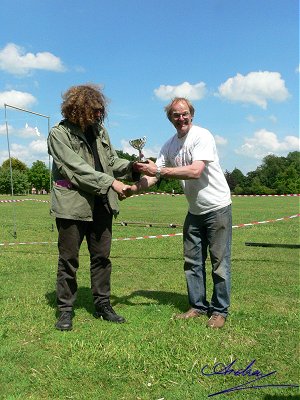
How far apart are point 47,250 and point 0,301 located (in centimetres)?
452

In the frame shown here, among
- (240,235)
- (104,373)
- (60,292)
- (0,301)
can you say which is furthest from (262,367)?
(240,235)

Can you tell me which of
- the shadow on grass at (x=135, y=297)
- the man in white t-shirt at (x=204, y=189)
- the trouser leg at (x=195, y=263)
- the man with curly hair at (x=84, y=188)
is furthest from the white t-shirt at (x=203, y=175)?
the shadow on grass at (x=135, y=297)

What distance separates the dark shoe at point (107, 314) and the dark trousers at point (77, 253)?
6cm

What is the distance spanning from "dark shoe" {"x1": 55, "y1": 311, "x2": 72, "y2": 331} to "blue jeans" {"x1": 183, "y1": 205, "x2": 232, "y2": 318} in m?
1.32

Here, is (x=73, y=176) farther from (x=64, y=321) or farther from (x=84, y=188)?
(x=64, y=321)

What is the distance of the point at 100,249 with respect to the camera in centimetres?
472

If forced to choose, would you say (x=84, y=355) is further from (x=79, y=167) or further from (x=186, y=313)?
(x=79, y=167)

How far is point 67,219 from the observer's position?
4422mm

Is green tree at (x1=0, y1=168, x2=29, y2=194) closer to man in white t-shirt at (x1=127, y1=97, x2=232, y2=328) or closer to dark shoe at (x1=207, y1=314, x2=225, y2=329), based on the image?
man in white t-shirt at (x1=127, y1=97, x2=232, y2=328)

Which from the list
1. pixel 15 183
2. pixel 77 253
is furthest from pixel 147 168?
pixel 15 183

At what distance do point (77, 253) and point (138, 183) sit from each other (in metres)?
0.96

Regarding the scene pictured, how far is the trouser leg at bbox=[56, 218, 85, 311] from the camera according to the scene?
4488mm

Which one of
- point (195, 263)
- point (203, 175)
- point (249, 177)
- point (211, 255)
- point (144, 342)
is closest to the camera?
point (144, 342)

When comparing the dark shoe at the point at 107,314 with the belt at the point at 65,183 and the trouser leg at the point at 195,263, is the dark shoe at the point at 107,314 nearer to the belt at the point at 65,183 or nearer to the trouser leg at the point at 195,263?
the trouser leg at the point at 195,263
